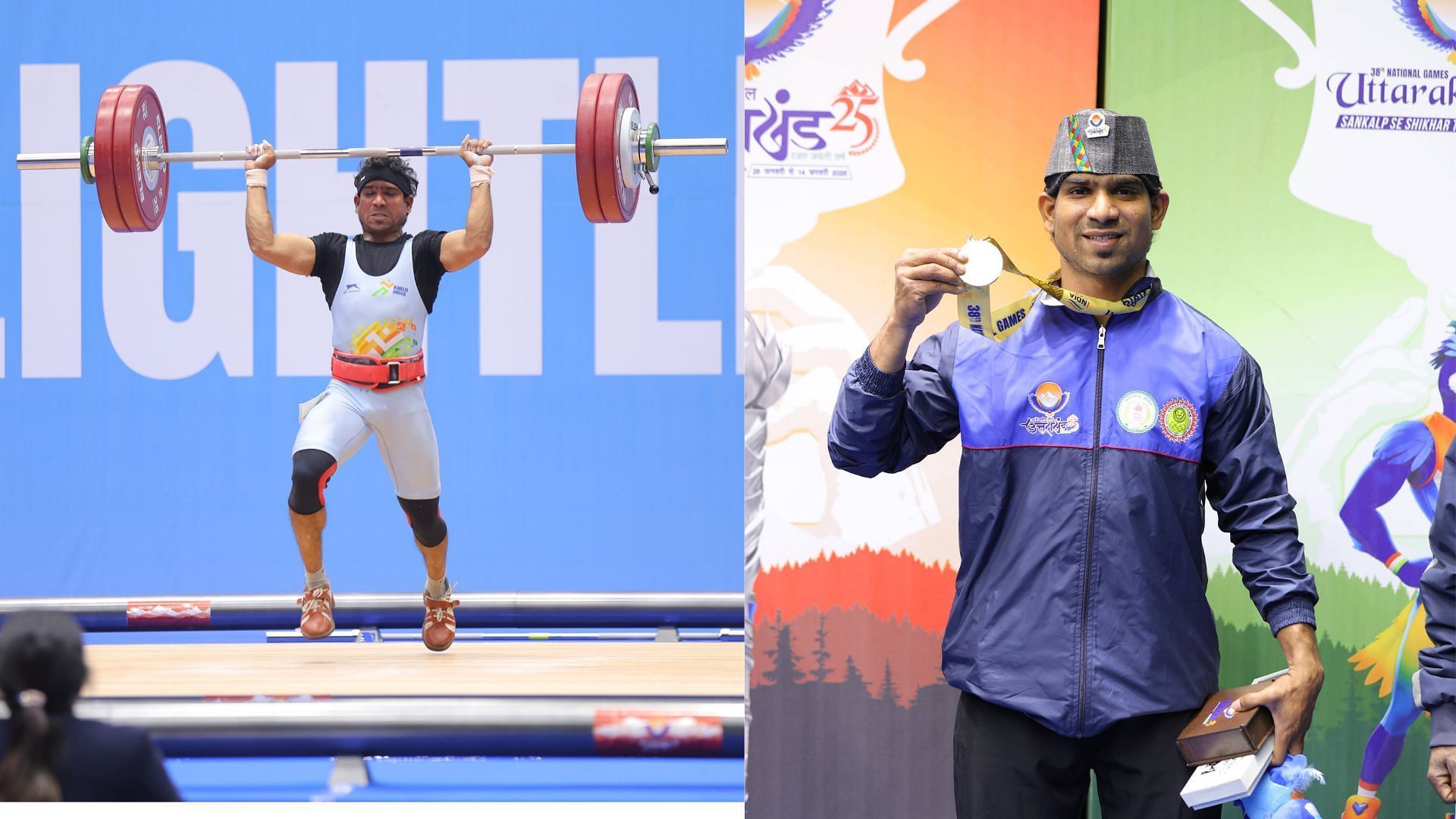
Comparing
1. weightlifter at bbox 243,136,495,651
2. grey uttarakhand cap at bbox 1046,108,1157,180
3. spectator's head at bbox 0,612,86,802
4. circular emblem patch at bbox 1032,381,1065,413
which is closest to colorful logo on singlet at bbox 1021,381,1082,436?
circular emblem patch at bbox 1032,381,1065,413

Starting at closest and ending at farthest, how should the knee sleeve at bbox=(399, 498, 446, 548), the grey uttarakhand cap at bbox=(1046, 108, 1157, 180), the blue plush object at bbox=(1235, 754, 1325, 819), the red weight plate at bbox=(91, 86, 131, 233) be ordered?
1. the blue plush object at bbox=(1235, 754, 1325, 819)
2. the grey uttarakhand cap at bbox=(1046, 108, 1157, 180)
3. the red weight plate at bbox=(91, 86, 131, 233)
4. the knee sleeve at bbox=(399, 498, 446, 548)

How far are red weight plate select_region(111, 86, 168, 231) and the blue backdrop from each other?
774 mm

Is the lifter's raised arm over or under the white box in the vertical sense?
over

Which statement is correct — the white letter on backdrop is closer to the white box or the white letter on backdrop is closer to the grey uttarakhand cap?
the grey uttarakhand cap

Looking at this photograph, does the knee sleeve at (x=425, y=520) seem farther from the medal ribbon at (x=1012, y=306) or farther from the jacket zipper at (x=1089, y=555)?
the jacket zipper at (x=1089, y=555)

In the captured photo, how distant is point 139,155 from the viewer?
4.15 meters

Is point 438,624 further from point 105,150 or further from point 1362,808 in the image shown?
point 1362,808

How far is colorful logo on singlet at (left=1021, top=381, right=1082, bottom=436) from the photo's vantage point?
2.13 metres

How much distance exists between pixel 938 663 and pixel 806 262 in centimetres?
100

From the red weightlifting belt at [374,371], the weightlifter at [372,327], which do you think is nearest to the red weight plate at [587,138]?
the weightlifter at [372,327]

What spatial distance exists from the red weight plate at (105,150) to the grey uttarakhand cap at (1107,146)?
3161 mm

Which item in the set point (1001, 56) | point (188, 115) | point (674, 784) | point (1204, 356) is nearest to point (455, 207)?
point (188, 115)

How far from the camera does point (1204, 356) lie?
7.01ft

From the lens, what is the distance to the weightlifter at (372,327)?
4180 mm
